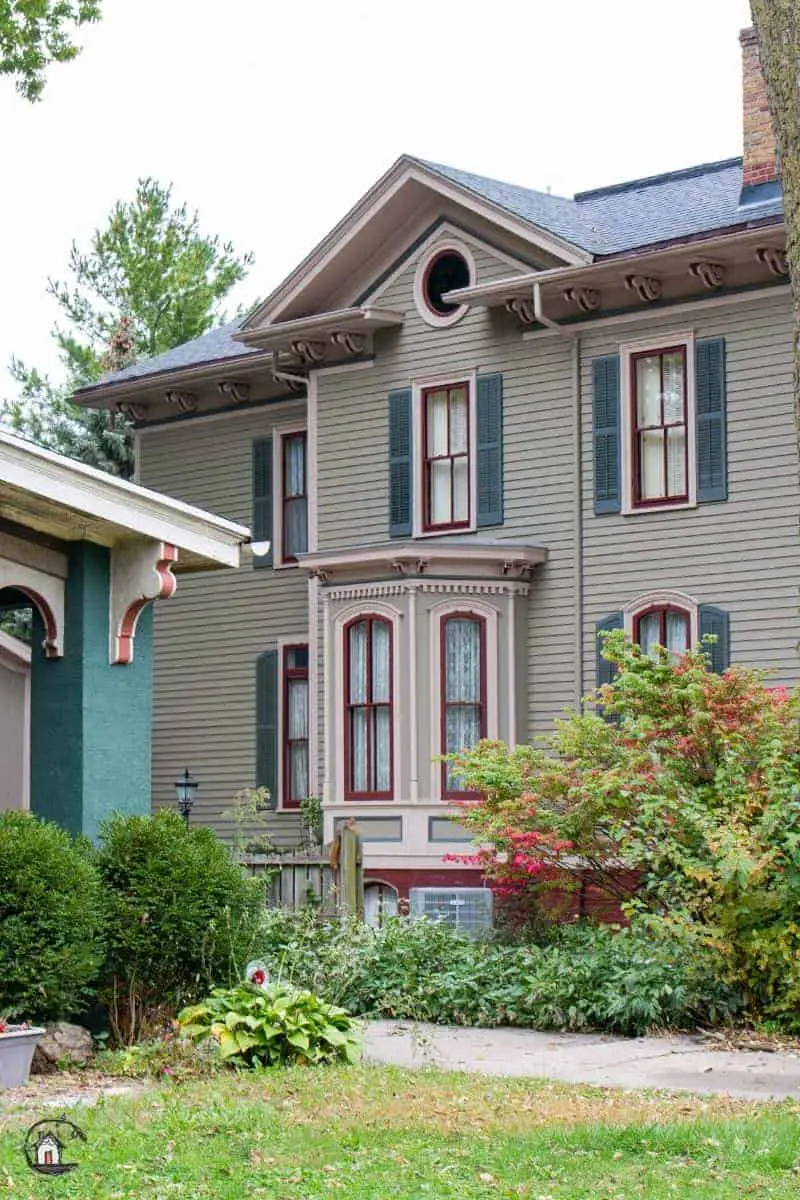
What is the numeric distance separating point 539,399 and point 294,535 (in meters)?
4.71

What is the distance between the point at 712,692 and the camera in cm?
1430

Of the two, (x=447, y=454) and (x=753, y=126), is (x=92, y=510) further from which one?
(x=753, y=126)

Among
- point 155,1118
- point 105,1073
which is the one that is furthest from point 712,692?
point 155,1118

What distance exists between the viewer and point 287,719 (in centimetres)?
2497

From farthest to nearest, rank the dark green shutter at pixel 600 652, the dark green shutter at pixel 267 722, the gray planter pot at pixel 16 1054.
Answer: the dark green shutter at pixel 267 722 < the dark green shutter at pixel 600 652 < the gray planter pot at pixel 16 1054

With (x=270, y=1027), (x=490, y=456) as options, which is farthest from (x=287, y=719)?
(x=270, y=1027)

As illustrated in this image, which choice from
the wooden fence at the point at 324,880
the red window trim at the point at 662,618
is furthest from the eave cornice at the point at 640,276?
the wooden fence at the point at 324,880

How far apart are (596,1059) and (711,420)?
1087 centimetres

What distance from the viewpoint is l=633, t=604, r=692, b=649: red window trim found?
816 inches

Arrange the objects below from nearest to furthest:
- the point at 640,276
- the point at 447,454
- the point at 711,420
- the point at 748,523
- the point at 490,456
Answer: the point at 748,523, the point at 711,420, the point at 640,276, the point at 490,456, the point at 447,454

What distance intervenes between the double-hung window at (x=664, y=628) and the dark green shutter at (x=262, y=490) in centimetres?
642

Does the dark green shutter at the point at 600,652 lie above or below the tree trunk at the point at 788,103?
below

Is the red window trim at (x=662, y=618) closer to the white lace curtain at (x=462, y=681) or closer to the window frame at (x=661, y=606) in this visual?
the window frame at (x=661, y=606)

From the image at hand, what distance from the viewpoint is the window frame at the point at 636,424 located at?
68.0 ft
